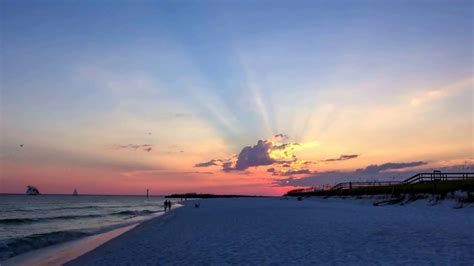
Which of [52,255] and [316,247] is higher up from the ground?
[316,247]

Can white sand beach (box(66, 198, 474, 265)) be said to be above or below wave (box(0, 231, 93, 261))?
above

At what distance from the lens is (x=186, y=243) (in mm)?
17766

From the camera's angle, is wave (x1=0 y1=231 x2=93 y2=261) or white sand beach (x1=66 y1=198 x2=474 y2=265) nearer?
white sand beach (x1=66 y1=198 x2=474 y2=265)

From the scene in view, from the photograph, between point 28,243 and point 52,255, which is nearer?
point 52,255

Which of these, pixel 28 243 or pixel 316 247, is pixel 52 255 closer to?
pixel 28 243

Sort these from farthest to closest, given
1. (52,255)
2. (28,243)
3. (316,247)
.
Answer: (28,243)
(52,255)
(316,247)

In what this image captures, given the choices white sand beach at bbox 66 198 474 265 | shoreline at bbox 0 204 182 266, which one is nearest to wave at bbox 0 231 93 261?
shoreline at bbox 0 204 182 266

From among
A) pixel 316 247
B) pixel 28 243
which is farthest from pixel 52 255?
pixel 316 247

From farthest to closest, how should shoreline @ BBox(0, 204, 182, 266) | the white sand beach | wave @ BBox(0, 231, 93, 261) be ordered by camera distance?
wave @ BBox(0, 231, 93, 261) → shoreline @ BBox(0, 204, 182, 266) → the white sand beach

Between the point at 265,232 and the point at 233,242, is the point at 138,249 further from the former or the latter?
the point at 265,232

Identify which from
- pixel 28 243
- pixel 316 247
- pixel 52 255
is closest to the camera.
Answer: pixel 316 247

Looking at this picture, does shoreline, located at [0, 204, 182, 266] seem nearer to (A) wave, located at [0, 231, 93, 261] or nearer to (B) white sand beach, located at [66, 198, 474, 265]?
(A) wave, located at [0, 231, 93, 261]

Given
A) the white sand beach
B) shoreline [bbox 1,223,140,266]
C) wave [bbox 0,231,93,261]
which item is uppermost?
the white sand beach

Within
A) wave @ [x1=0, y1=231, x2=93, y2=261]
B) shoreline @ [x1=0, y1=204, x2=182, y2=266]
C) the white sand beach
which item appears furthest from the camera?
wave @ [x1=0, y1=231, x2=93, y2=261]
